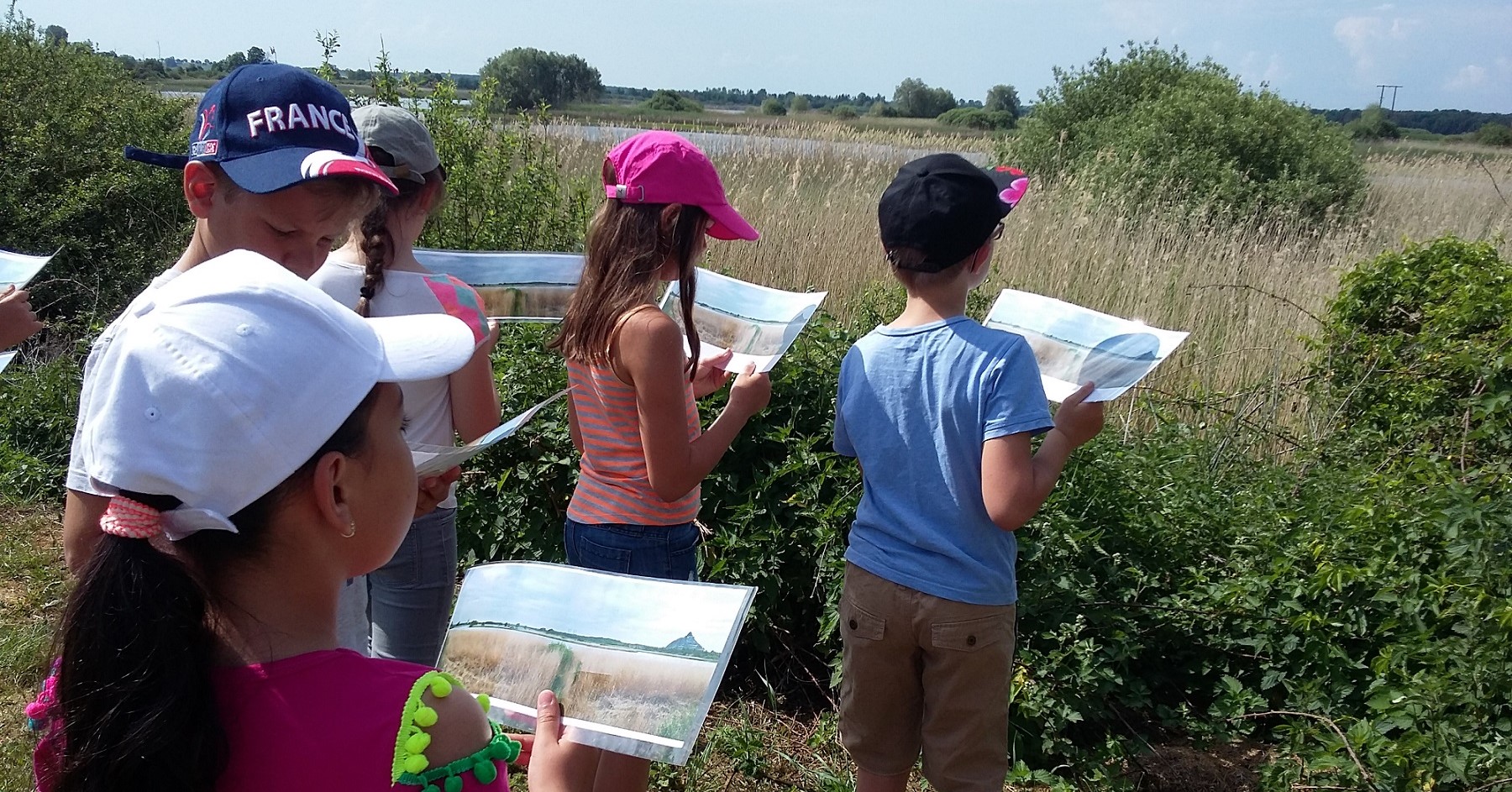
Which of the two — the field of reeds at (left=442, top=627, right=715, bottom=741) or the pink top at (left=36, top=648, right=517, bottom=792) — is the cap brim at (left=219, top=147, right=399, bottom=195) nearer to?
the field of reeds at (left=442, top=627, right=715, bottom=741)

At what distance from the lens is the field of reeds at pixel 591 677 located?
1.47 m

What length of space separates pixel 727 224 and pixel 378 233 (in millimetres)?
723

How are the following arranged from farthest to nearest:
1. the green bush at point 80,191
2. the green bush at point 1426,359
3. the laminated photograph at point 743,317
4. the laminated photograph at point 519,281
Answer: the green bush at point 80,191
the green bush at point 1426,359
the laminated photograph at point 519,281
the laminated photograph at point 743,317

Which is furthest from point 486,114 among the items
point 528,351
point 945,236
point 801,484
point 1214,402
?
point 945,236

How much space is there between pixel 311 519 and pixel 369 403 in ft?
0.45

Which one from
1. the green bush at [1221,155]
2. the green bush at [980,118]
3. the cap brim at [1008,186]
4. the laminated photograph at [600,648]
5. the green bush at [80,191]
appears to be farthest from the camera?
the green bush at [980,118]

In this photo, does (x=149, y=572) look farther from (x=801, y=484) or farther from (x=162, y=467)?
(x=801, y=484)

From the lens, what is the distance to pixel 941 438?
7.13 ft

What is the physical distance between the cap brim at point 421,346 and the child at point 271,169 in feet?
1.52

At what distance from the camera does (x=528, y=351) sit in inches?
171

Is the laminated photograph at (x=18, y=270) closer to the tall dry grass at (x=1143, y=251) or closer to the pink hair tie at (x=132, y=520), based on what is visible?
the pink hair tie at (x=132, y=520)

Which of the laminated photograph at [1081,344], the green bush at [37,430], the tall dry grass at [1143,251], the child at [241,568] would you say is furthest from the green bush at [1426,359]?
the green bush at [37,430]

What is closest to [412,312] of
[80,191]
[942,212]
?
[942,212]

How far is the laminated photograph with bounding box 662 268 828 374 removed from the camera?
8.06 feet
